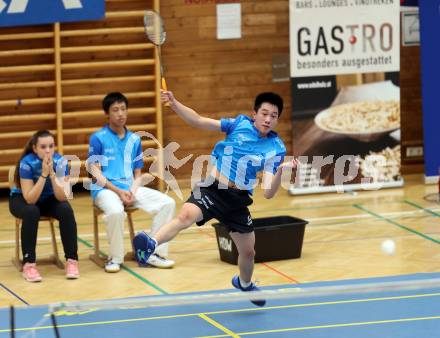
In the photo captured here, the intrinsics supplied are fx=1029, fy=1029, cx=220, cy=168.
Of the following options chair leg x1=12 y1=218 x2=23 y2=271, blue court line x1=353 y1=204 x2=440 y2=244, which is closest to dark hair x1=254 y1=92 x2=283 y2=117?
chair leg x1=12 y1=218 x2=23 y2=271

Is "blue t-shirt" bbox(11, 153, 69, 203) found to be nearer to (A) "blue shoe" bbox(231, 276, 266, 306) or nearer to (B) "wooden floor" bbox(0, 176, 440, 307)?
(B) "wooden floor" bbox(0, 176, 440, 307)

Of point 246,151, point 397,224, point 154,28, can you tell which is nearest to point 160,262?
point 246,151

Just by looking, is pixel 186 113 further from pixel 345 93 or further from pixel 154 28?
pixel 345 93

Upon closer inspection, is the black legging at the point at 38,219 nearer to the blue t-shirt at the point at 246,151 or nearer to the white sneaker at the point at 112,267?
the white sneaker at the point at 112,267

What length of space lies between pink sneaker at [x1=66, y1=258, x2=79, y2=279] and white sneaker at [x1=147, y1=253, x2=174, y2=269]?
0.83m

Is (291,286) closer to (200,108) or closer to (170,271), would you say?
(170,271)

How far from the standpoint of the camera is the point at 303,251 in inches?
451

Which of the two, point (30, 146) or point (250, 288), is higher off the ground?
point (30, 146)

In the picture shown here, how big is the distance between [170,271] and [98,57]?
4607mm

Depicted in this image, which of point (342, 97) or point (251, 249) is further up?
point (342, 97)

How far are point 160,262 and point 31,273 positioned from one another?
1.37 m

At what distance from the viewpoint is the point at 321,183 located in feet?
47.2

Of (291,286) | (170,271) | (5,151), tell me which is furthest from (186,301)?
(5,151)

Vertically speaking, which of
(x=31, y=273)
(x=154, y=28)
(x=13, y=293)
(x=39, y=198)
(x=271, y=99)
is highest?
(x=154, y=28)
